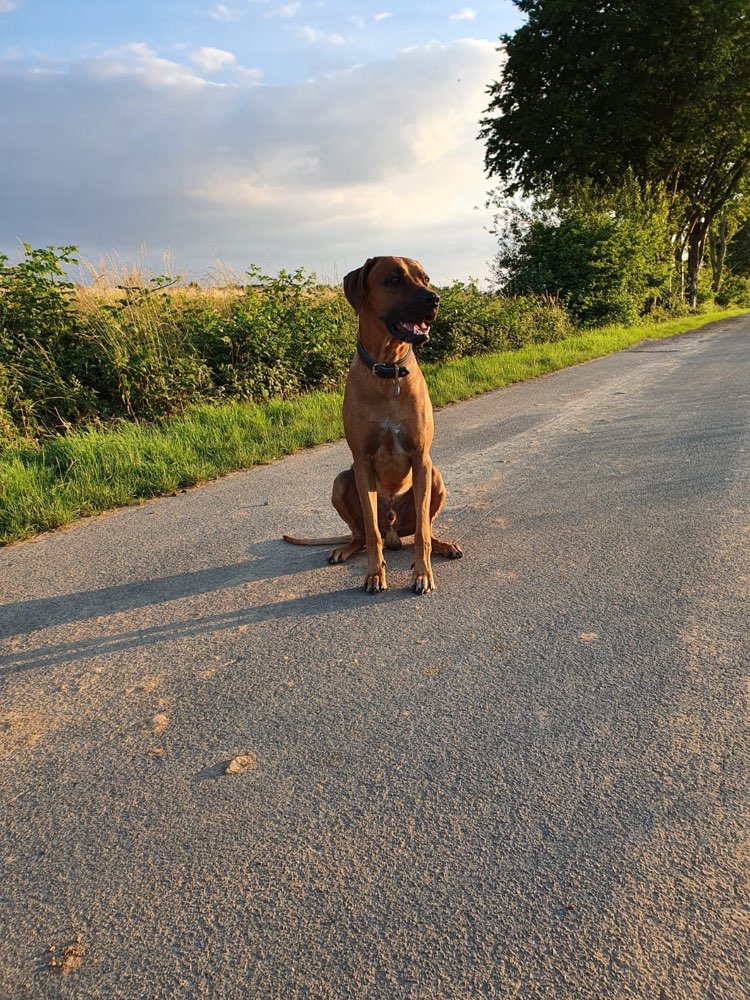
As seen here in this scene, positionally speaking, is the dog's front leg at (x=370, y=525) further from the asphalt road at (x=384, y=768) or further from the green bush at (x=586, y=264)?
the green bush at (x=586, y=264)

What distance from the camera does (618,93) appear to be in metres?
22.5

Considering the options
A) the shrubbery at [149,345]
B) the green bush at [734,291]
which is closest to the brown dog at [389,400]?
the shrubbery at [149,345]

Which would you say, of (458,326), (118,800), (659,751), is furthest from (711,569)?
(458,326)

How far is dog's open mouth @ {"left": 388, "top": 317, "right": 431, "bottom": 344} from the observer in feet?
11.3

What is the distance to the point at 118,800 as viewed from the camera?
199 cm

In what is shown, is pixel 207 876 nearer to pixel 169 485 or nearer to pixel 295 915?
pixel 295 915

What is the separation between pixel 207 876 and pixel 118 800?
469 millimetres

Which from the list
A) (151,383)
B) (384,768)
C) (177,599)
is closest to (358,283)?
(177,599)

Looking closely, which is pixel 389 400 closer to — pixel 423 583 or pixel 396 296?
pixel 396 296

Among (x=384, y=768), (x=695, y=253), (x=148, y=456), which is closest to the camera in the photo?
(x=384, y=768)

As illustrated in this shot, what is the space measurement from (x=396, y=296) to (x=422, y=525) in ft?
4.08

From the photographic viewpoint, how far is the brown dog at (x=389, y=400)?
3461 mm

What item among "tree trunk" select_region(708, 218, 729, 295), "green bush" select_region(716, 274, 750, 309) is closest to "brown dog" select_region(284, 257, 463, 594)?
"tree trunk" select_region(708, 218, 729, 295)

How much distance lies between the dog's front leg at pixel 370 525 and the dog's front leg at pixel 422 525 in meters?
0.19
